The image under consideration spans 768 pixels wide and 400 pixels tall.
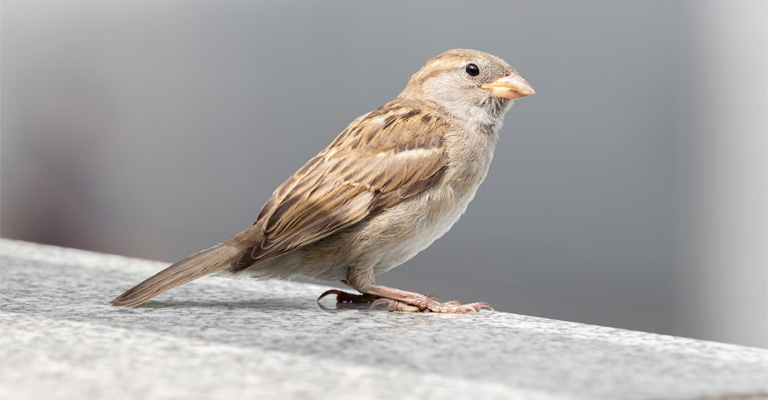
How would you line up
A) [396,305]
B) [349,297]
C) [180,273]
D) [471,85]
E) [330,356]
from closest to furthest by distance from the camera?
[330,356] → [180,273] → [396,305] → [349,297] → [471,85]

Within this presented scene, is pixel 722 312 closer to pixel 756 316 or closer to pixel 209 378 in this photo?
pixel 756 316

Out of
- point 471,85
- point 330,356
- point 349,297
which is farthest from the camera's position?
point 471,85

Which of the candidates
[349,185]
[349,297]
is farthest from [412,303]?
[349,185]

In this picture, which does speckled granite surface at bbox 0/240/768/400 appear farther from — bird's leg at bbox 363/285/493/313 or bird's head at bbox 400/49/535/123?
bird's head at bbox 400/49/535/123

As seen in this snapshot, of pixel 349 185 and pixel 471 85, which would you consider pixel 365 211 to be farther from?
pixel 471 85

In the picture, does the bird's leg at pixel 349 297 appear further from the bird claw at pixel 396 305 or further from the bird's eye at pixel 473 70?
the bird's eye at pixel 473 70

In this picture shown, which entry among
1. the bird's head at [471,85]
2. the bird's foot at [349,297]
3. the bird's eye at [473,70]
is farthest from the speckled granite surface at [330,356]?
the bird's eye at [473,70]

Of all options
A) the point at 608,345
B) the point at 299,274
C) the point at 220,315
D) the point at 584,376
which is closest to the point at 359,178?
the point at 299,274
